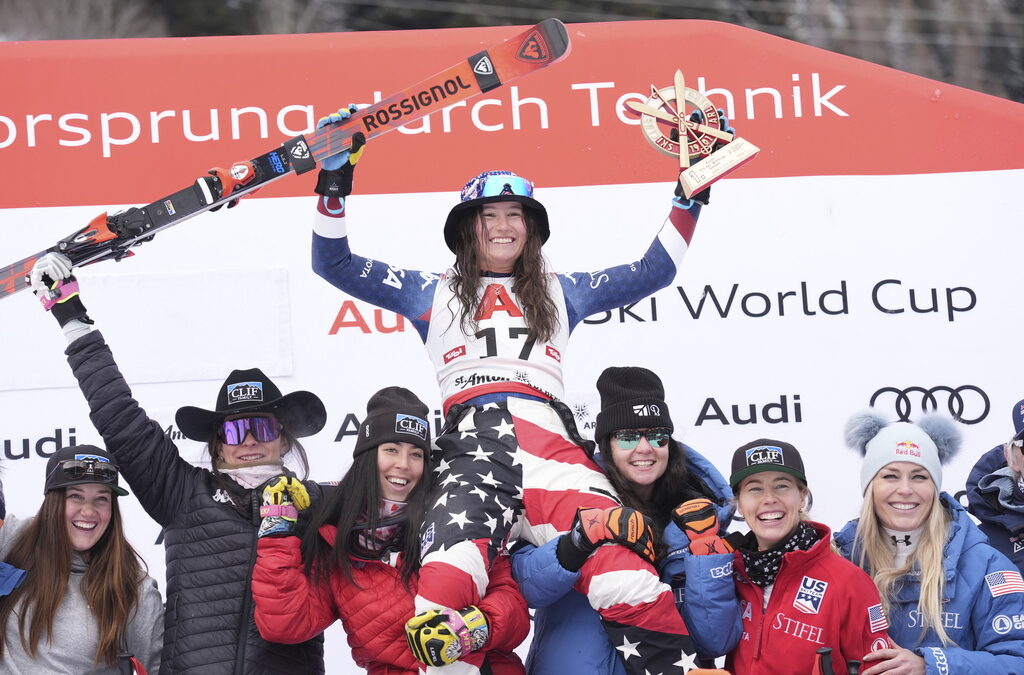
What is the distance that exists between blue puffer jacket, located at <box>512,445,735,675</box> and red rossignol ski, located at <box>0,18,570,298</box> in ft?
5.18

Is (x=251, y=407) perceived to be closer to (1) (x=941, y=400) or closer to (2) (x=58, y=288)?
(2) (x=58, y=288)

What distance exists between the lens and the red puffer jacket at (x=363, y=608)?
371 centimetres

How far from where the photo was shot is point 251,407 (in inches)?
166

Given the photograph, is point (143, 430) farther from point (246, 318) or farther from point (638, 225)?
point (638, 225)

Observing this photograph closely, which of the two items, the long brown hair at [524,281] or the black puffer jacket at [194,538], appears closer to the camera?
the black puffer jacket at [194,538]

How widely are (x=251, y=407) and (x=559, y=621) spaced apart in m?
1.22

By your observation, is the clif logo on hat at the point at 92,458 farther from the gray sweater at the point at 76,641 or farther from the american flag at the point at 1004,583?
the american flag at the point at 1004,583

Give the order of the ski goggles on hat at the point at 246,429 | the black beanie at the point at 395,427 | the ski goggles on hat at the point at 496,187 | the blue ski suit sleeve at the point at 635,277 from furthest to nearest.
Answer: the blue ski suit sleeve at the point at 635,277 → the ski goggles on hat at the point at 496,187 → the ski goggles on hat at the point at 246,429 → the black beanie at the point at 395,427

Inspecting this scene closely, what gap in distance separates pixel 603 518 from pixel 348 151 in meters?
1.56

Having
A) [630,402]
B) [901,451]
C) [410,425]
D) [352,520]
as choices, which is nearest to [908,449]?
[901,451]

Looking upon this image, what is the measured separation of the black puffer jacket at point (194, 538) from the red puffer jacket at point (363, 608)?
167mm

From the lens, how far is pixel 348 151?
4305 mm

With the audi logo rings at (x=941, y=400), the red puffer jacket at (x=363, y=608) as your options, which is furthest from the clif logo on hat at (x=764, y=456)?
the audi logo rings at (x=941, y=400)

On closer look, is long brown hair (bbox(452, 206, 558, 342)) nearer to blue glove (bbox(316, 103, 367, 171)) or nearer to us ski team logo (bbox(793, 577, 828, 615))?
blue glove (bbox(316, 103, 367, 171))
